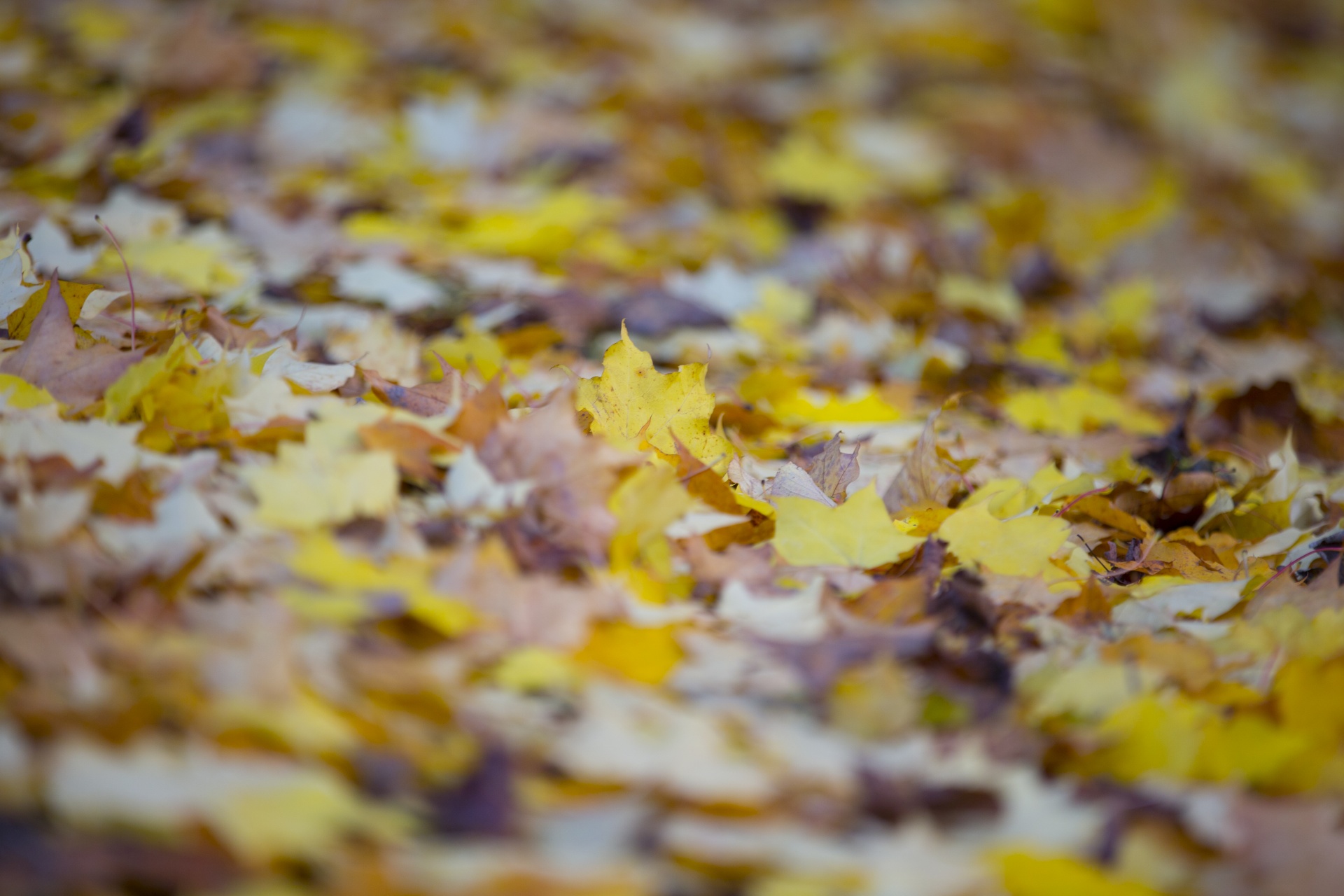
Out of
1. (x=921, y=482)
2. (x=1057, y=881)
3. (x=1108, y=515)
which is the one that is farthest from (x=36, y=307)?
(x=1108, y=515)

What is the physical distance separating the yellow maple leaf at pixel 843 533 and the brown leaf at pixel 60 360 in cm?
77

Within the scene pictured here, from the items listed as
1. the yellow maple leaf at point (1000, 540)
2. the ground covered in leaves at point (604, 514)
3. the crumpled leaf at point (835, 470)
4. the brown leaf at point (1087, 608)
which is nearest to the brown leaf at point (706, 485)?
the ground covered in leaves at point (604, 514)

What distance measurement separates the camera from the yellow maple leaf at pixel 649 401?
1.15 m

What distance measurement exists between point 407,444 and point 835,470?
51 centimetres

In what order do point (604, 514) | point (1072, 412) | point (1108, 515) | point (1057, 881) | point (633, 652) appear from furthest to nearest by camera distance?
point (1072, 412), point (1108, 515), point (604, 514), point (633, 652), point (1057, 881)

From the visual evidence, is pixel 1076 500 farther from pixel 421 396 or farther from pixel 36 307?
pixel 36 307

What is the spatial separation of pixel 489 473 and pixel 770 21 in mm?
2509

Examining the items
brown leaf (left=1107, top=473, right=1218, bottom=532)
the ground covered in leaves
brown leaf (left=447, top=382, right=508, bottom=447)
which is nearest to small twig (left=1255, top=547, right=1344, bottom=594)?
the ground covered in leaves

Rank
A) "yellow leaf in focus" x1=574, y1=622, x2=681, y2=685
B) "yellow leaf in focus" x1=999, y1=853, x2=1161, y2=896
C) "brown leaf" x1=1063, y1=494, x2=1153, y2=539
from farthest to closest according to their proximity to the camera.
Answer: "brown leaf" x1=1063, y1=494, x2=1153, y2=539 → "yellow leaf in focus" x1=574, y1=622, x2=681, y2=685 → "yellow leaf in focus" x1=999, y1=853, x2=1161, y2=896

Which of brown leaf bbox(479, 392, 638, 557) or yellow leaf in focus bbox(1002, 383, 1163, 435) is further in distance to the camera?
yellow leaf in focus bbox(1002, 383, 1163, 435)

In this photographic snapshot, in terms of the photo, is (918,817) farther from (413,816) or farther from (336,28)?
(336,28)

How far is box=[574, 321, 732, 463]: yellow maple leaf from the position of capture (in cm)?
115

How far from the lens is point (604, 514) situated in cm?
98

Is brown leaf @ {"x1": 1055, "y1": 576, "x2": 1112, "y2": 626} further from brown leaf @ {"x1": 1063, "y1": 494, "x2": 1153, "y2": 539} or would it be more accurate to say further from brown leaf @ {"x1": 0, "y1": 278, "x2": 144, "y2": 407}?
brown leaf @ {"x1": 0, "y1": 278, "x2": 144, "y2": 407}
